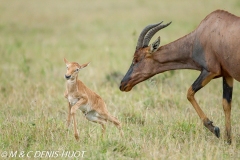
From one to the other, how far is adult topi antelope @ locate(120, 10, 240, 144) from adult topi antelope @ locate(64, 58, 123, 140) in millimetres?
1047

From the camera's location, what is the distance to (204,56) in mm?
8695

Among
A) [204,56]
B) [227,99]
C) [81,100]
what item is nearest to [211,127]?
[227,99]

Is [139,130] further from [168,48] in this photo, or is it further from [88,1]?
[88,1]

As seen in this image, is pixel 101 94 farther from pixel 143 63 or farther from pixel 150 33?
pixel 150 33

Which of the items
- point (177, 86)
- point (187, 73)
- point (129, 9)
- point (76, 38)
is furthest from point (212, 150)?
point (129, 9)

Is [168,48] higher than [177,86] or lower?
higher

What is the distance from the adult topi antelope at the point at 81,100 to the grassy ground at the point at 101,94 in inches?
8.0

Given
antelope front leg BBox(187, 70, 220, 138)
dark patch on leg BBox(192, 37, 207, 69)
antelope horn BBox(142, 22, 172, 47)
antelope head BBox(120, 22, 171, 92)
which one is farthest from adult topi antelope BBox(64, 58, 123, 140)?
dark patch on leg BBox(192, 37, 207, 69)

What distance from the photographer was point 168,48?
9367 mm

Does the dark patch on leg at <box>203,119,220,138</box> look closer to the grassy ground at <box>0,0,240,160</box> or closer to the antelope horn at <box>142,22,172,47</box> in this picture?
the grassy ground at <box>0,0,240,160</box>

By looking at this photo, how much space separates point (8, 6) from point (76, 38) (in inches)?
355

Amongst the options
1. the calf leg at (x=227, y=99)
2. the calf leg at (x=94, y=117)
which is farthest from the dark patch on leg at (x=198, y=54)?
the calf leg at (x=94, y=117)

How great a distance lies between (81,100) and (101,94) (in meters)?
3.54

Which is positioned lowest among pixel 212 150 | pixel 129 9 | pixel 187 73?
pixel 212 150
